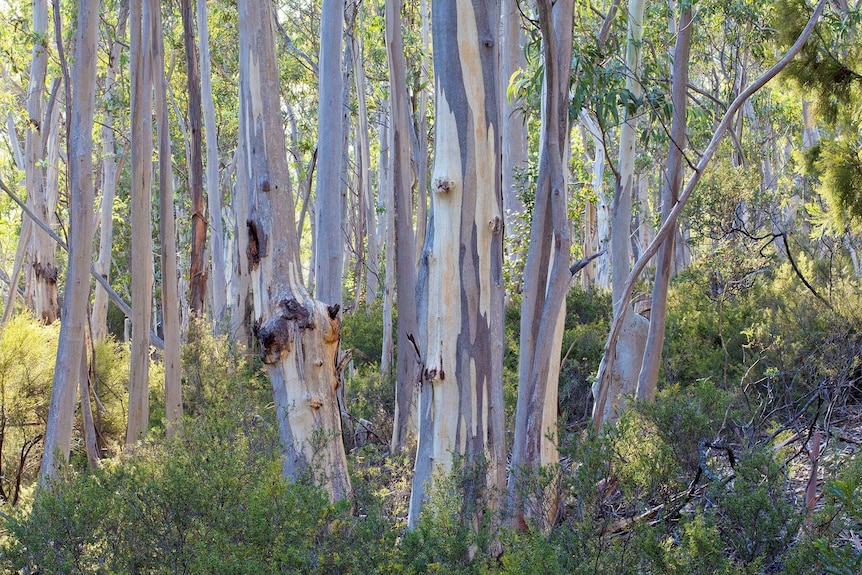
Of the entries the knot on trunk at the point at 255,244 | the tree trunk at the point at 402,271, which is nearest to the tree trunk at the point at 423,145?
the tree trunk at the point at 402,271

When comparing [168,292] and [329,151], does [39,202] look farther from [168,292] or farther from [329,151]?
[329,151]

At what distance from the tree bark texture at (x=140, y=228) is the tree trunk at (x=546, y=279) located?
3.06m

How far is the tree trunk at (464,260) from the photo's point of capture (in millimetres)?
3992

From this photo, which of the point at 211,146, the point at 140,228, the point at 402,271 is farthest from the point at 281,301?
the point at 211,146

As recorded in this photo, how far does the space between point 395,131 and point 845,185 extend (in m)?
3.82

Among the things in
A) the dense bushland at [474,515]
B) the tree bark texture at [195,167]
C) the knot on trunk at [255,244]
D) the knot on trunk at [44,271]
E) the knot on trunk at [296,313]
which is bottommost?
the dense bushland at [474,515]

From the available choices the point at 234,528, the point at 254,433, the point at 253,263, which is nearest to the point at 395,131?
the point at 253,263

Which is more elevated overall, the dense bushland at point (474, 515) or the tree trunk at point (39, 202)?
the tree trunk at point (39, 202)

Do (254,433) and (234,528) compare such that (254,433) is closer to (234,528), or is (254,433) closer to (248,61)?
(234,528)

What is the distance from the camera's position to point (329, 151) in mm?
6898

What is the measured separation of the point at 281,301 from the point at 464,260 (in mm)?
1057

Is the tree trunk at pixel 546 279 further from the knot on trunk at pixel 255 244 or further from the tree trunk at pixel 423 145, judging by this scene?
the tree trunk at pixel 423 145

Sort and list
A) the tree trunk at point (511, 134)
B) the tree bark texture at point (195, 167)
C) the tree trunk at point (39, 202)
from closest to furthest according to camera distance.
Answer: the tree bark texture at point (195, 167)
the tree trunk at point (511, 134)
the tree trunk at point (39, 202)

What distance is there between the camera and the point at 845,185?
680cm
